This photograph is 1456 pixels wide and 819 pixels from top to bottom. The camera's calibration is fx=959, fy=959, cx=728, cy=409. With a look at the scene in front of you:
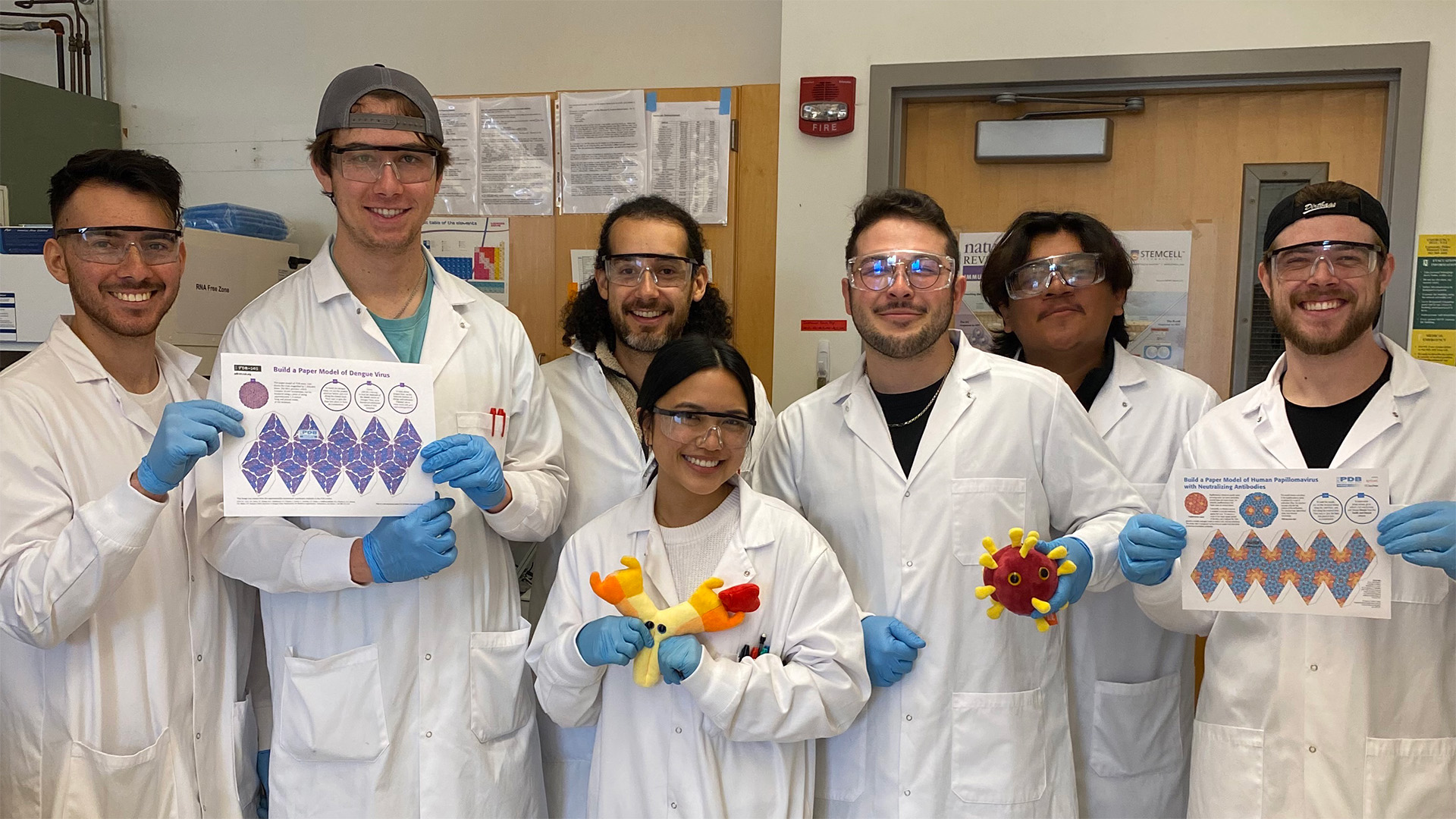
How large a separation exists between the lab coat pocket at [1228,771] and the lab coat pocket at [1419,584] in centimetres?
40

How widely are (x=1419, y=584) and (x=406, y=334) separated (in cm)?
224

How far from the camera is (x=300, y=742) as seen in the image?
2.11 metres

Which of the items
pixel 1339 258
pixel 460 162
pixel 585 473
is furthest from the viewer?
pixel 460 162

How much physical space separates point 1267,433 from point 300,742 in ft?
7.29

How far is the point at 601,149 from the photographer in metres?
3.64

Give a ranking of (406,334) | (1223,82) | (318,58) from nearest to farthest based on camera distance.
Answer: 1. (406,334)
2. (1223,82)
3. (318,58)

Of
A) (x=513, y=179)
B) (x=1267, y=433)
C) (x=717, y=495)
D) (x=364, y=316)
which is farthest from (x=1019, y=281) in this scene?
(x=513, y=179)

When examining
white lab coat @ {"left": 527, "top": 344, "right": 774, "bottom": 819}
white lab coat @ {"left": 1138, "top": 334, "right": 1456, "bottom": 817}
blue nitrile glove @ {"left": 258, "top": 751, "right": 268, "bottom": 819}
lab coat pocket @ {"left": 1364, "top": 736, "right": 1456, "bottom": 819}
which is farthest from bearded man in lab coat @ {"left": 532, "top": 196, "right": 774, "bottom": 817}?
lab coat pocket @ {"left": 1364, "top": 736, "right": 1456, "bottom": 819}

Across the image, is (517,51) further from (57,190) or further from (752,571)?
(752,571)

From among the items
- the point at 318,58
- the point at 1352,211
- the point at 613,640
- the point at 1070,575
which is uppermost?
the point at 318,58

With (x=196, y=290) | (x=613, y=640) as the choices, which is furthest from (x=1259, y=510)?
(x=196, y=290)

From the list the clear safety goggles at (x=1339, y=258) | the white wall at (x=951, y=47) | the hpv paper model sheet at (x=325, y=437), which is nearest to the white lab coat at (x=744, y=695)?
the hpv paper model sheet at (x=325, y=437)

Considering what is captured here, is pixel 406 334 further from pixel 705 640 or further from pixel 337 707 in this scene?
pixel 705 640

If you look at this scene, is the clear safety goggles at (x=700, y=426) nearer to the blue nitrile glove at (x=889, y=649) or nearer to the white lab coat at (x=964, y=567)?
the white lab coat at (x=964, y=567)
